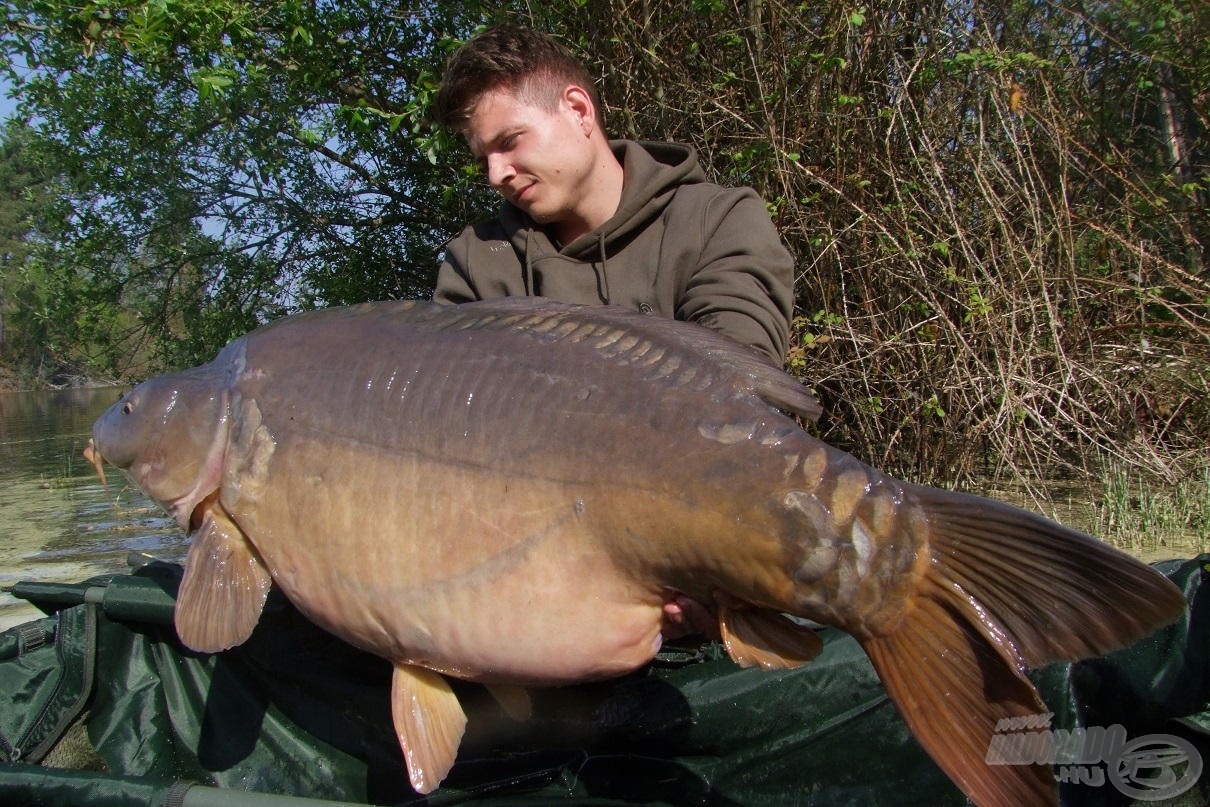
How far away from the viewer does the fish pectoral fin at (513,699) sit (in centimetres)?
148

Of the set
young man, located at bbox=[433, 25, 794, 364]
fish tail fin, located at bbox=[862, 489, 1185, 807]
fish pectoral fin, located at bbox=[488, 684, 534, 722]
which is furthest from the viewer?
young man, located at bbox=[433, 25, 794, 364]

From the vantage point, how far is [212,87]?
3.38 meters

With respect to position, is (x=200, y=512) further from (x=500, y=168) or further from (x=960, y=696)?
(x=960, y=696)

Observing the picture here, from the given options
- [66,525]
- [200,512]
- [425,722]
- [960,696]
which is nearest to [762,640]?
[960,696]

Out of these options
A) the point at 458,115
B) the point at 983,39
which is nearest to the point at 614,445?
the point at 458,115

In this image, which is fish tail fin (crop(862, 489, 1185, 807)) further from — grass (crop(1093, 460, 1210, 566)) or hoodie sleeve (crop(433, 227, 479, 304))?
grass (crop(1093, 460, 1210, 566))

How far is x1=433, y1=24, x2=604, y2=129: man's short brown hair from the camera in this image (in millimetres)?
1783

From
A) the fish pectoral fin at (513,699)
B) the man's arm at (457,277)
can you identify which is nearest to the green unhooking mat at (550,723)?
the fish pectoral fin at (513,699)

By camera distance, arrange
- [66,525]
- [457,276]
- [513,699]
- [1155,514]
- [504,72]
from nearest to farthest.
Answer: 1. [513,699]
2. [504,72]
3. [457,276]
4. [1155,514]
5. [66,525]

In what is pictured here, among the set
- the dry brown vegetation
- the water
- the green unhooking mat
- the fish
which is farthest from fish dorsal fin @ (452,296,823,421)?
the dry brown vegetation

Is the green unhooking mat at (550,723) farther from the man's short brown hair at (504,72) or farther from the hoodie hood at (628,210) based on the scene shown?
the man's short brown hair at (504,72)

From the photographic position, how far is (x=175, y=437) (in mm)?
1549

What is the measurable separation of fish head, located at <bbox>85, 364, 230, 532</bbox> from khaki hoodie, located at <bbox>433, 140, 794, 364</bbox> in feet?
2.08

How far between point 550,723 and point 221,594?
2.00 ft
